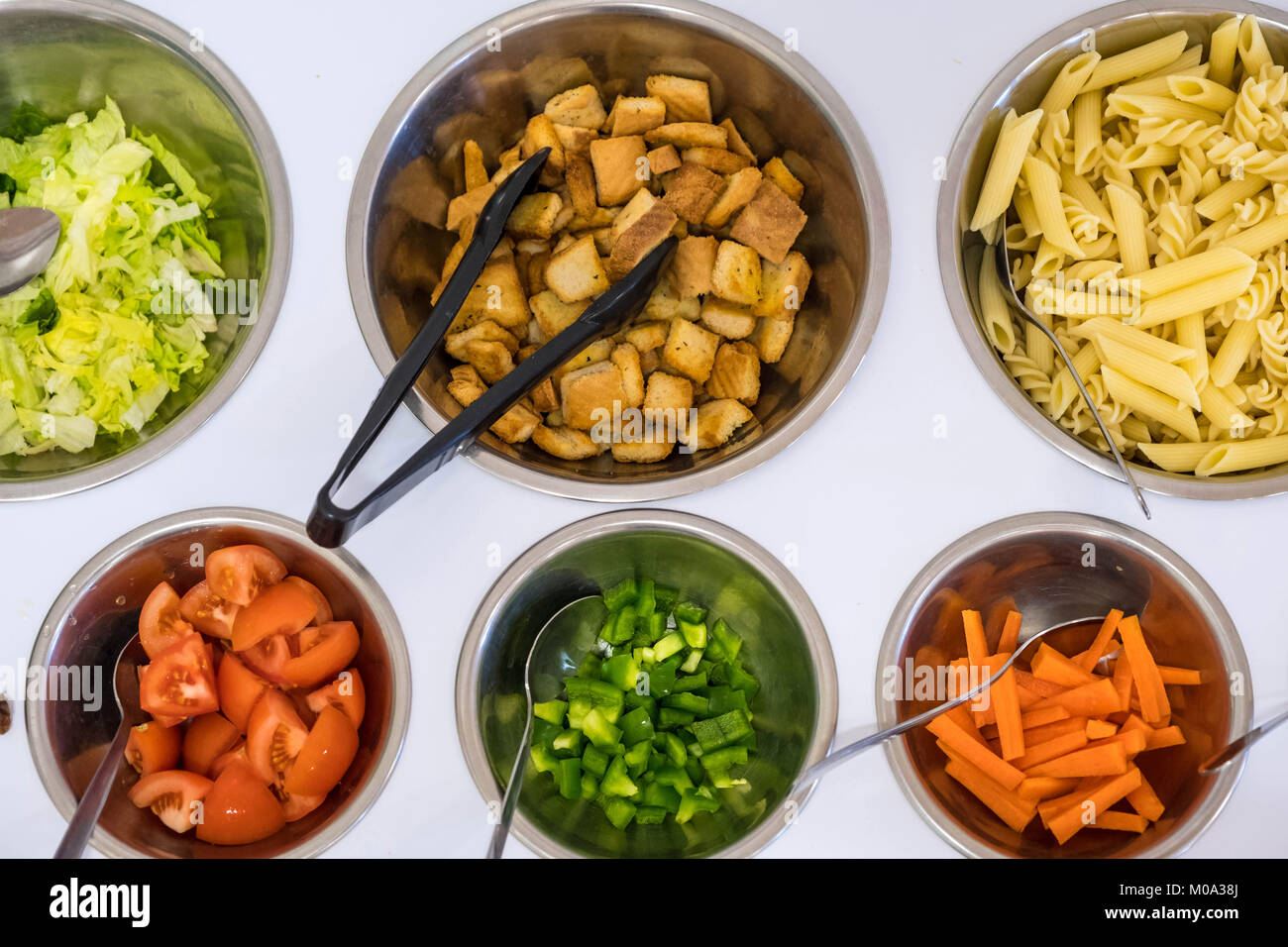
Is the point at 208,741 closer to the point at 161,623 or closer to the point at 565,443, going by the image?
the point at 161,623

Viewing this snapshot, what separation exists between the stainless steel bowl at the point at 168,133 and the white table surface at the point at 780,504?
0.11 feet

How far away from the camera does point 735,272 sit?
5.82 feet

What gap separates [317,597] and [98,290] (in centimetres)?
75

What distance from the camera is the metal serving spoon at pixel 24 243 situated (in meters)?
1.80

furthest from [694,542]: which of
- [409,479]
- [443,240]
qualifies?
[443,240]

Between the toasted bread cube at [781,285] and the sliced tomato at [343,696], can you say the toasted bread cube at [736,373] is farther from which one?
the sliced tomato at [343,696]

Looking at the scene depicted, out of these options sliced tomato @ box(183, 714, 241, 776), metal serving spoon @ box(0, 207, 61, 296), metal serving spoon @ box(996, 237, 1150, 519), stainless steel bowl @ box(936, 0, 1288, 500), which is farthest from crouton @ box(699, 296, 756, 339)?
metal serving spoon @ box(0, 207, 61, 296)

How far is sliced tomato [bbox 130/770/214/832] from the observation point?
5.13ft

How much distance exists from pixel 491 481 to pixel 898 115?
0.98 meters

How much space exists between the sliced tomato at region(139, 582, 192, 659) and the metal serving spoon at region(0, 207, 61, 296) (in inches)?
25.8

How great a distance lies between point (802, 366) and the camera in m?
1.85

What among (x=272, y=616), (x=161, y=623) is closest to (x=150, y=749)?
(x=161, y=623)

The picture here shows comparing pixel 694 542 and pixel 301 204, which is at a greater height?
pixel 301 204
